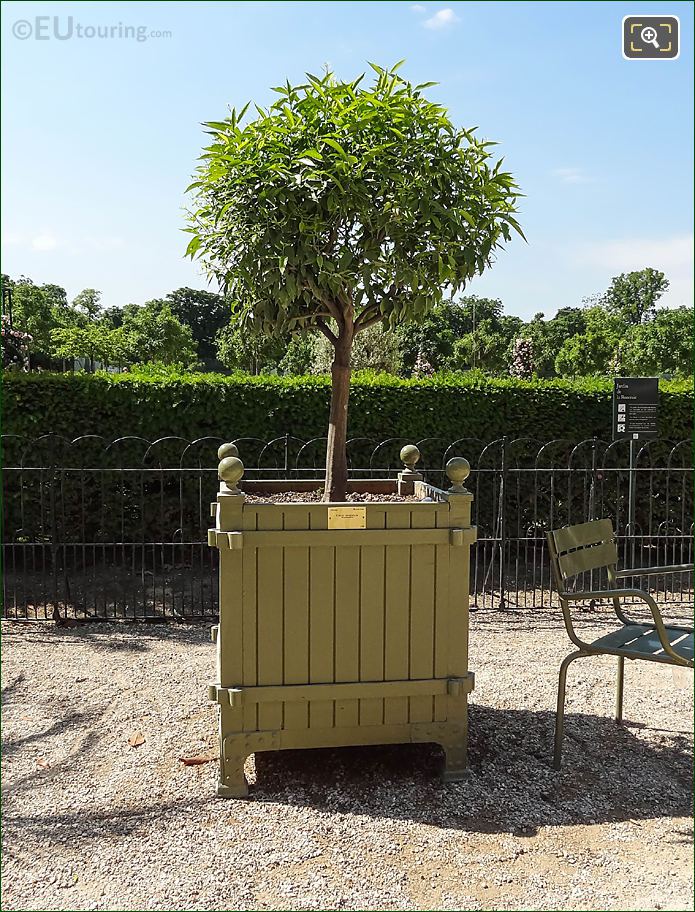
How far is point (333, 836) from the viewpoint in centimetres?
283

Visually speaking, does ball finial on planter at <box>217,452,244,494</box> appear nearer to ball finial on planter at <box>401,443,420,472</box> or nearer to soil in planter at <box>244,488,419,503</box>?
soil in planter at <box>244,488,419,503</box>

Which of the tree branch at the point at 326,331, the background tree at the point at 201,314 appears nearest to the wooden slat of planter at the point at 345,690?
the tree branch at the point at 326,331

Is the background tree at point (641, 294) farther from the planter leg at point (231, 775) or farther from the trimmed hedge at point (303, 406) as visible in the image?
the planter leg at point (231, 775)

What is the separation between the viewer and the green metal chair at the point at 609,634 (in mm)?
3166

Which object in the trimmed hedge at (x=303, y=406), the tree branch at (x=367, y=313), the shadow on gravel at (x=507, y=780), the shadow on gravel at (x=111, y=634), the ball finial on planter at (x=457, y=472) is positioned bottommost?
the shadow on gravel at (x=111, y=634)

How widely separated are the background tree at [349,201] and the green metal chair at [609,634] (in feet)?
4.35

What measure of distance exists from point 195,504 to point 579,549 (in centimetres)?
487

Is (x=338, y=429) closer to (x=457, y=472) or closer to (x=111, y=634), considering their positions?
(x=457, y=472)

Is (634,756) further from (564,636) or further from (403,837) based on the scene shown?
(564,636)

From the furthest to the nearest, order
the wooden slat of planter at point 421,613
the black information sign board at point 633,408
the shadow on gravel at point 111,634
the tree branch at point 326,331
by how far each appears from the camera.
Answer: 1. the black information sign board at point 633,408
2. the shadow on gravel at point 111,634
3. the tree branch at point 326,331
4. the wooden slat of planter at point 421,613

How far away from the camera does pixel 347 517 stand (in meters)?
3.17

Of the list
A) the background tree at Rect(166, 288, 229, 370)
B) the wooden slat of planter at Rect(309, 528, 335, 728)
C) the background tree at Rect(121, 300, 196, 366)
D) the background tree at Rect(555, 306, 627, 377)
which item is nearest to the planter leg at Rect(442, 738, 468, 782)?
the wooden slat of planter at Rect(309, 528, 335, 728)

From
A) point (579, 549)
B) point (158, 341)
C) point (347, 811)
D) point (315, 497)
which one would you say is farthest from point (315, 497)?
point (158, 341)

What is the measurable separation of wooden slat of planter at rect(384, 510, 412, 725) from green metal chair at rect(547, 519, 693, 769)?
699 mm
